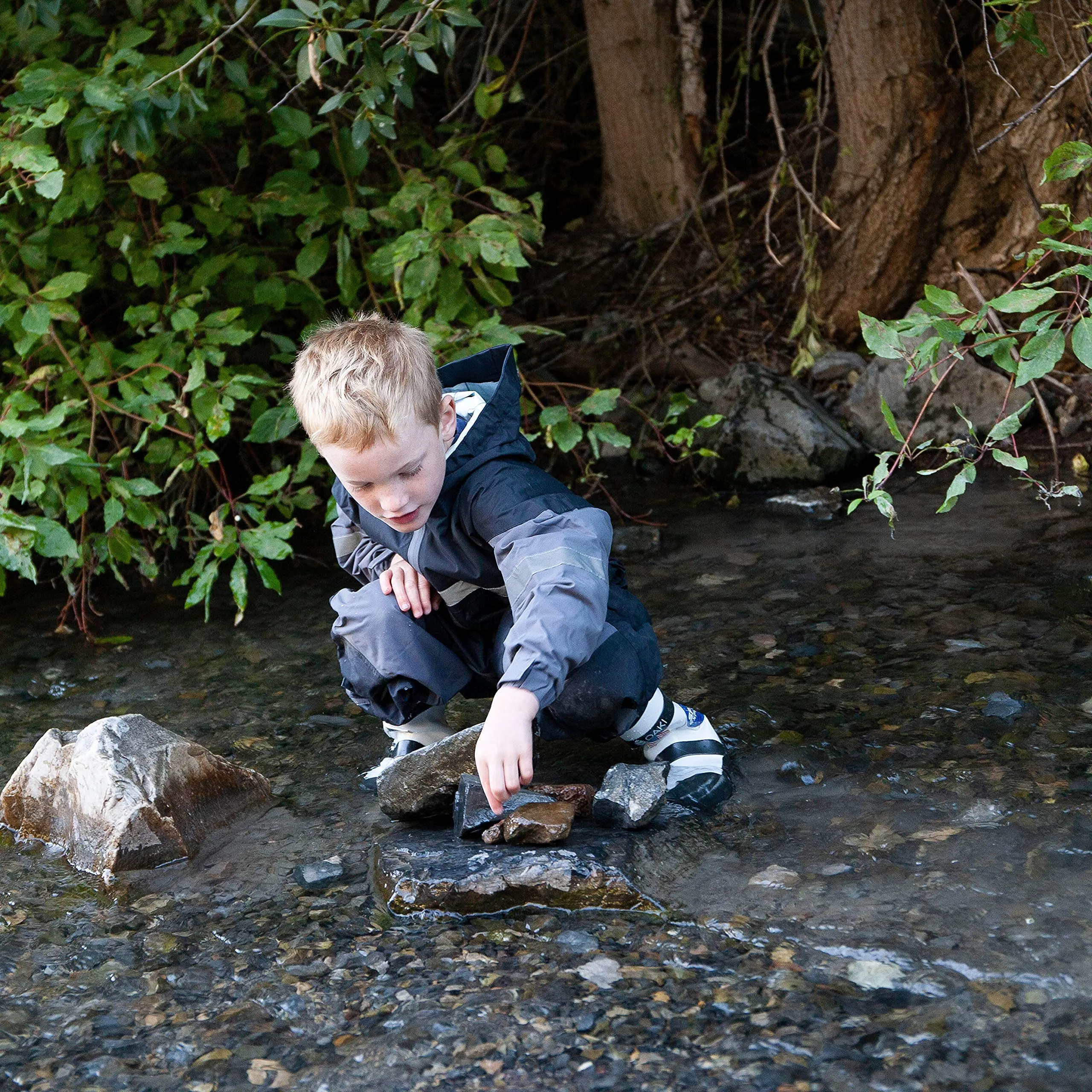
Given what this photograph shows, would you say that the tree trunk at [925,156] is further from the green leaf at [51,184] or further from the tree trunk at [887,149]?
the green leaf at [51,184]

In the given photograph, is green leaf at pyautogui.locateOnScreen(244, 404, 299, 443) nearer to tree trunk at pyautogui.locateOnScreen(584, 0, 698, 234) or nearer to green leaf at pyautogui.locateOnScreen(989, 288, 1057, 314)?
green leaf at pyautogui.locateOnScreen(989, 288, 1057, 314)

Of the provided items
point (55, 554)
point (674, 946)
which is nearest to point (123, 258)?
point (55, 554)

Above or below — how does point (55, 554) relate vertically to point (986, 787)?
above

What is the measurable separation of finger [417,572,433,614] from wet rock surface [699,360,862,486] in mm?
2674

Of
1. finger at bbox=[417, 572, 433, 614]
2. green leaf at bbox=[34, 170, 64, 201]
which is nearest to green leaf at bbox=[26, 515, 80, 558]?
green leaf at bbox=[34, 170, 64, 201]

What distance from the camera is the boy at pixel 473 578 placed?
2.04 meters

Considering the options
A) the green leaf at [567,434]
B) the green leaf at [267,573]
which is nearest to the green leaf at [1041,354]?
the green leaf at [567,434]

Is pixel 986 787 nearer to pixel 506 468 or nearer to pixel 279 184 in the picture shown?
pixel 506 468

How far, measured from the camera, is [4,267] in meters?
3.63

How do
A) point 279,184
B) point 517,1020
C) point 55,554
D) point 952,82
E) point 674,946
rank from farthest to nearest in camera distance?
point 952,82 → point 279,184 → point 55,554 → point 674,946 → point 517,1020

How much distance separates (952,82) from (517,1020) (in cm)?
439

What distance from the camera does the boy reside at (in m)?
2.04

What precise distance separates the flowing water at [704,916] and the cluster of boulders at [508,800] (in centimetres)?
7

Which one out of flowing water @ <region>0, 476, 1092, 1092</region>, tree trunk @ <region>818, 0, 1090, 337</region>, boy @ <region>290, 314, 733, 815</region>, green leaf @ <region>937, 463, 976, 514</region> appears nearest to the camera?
flowing water @ <region>0, 476, 1092, 1092</region>
